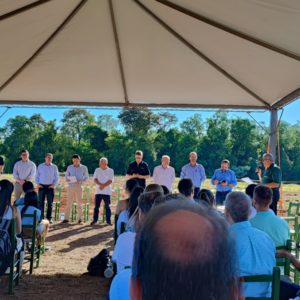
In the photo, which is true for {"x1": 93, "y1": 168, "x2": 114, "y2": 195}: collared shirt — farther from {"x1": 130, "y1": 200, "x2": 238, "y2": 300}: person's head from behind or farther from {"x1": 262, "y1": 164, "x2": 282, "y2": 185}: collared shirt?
{"x1": 130, "y1": 200, "x2": 238, "y2": 300}: person's head from behind

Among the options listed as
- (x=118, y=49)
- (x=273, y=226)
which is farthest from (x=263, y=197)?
(x=118, y=49)

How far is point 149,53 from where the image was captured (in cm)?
643

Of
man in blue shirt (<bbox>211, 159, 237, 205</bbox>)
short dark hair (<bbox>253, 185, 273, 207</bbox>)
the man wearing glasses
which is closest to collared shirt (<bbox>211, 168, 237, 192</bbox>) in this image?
→ man in blue shirt (<bbox>211, 159, 237, 205</bbox>)

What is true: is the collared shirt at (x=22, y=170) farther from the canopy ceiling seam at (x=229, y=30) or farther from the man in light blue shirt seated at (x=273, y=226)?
the man in light blue shirt seated at (x=273, y=226)

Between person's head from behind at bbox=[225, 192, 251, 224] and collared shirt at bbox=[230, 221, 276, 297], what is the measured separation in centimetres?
23

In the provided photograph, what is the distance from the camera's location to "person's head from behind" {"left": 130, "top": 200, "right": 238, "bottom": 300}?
0.77m

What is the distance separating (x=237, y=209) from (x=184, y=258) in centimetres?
216

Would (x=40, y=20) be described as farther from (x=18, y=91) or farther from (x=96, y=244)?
(x=96, y=244)

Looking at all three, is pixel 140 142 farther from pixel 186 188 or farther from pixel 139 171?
pixel 186 188

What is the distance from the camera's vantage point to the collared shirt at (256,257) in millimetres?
2527

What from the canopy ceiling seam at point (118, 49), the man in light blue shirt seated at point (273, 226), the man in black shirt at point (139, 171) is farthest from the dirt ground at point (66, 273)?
the canopy ceiling seam at point (118, 49)

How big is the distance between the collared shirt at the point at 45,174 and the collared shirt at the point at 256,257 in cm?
760

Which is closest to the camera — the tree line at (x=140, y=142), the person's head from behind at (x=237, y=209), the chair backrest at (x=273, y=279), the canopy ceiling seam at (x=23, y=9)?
the chair backrest at (x=273, y=279)

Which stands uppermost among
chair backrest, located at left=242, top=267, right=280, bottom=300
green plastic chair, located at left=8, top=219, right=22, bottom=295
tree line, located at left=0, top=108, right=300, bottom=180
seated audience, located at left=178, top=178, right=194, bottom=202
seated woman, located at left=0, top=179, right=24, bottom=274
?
tree line, located at left=0, top=108, right=300, bottom=180
